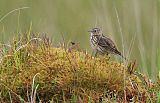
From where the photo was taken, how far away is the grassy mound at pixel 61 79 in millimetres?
6102

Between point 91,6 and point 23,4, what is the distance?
119 cm

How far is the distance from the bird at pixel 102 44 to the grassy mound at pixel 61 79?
1.20 metres

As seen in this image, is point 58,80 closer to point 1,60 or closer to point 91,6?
point 1,60

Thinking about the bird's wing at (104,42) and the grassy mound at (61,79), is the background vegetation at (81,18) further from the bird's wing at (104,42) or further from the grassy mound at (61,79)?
the grassy mound at (61,79)

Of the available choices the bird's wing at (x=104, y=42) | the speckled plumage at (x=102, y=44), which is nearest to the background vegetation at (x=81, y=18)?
the speckled plumage at (x=102, y=44)

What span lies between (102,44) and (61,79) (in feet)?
5.66

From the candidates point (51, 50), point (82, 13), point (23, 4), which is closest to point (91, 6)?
point (82, 13)

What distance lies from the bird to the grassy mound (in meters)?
1.20

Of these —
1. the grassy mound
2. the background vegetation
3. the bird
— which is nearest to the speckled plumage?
the bird

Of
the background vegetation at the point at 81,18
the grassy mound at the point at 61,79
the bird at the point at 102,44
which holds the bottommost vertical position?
the grassy mound at the point at 61,79

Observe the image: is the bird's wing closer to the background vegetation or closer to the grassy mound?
the grassy mound

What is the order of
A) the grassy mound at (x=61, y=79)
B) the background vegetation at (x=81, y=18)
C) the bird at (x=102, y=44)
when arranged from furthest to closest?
the background vegetation at (x=81, y=18) → the bird at (x=102, y=44) → the grassy mound at (x=61, y=79)

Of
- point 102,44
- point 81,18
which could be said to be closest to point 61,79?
point 102,44

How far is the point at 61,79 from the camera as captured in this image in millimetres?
6133
